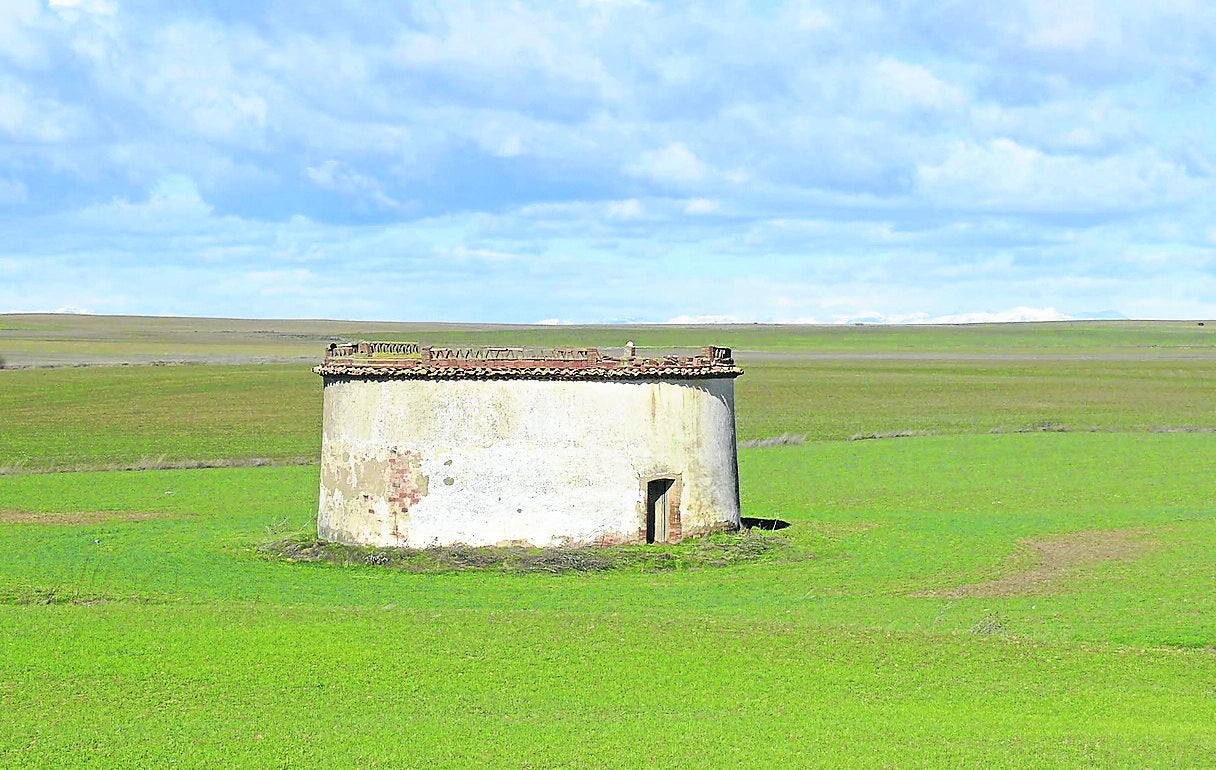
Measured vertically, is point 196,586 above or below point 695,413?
below

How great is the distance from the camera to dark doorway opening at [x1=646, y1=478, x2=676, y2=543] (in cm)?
3278

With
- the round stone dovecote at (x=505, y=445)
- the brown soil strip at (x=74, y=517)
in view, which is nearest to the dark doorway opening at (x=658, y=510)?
the round stone dovecote at (x=505, y=445)

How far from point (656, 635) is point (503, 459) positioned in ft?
32.3

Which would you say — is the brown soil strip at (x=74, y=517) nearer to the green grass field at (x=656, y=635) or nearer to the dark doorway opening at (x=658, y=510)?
the green grass field at (x=656, y=635)

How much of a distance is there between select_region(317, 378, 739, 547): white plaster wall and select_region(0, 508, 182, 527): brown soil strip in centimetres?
956

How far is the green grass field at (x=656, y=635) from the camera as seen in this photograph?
17.1m

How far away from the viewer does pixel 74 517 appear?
3875cm

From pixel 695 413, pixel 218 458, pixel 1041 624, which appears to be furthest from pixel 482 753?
pixel 218 458

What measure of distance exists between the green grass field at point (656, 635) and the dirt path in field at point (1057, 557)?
0.44 feet

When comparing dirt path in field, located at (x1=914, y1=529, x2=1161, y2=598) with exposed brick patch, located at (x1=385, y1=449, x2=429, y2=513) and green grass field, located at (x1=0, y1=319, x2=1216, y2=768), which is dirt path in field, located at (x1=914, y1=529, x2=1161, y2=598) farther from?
exposed brick patch, located at (x1=385, y1=449, x2=429, y2=513)

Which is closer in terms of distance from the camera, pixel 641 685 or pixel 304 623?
pixel 641 685

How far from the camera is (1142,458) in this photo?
53.2 metres

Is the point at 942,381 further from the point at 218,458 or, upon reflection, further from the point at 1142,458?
the point at 218,458

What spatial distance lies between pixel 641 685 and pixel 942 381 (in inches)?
3428
